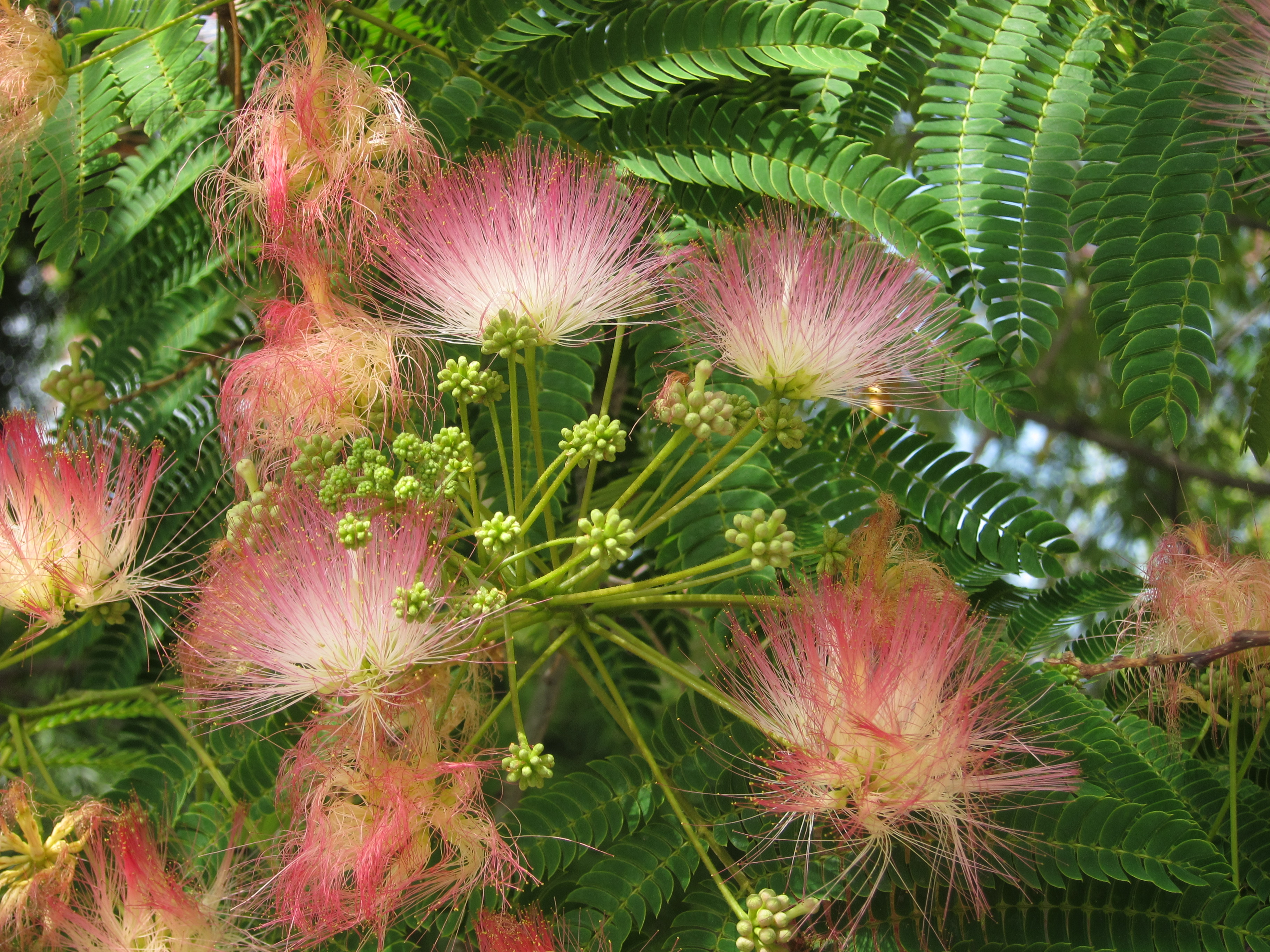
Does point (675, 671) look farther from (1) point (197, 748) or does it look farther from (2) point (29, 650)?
(2) point (29, 650)

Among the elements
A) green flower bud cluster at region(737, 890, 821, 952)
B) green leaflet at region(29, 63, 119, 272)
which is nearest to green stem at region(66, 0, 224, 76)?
green leaflet at region(29, 63, 119, 272)

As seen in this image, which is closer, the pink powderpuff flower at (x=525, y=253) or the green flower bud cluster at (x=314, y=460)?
the green flower bud cluster at (x=314, y=460)

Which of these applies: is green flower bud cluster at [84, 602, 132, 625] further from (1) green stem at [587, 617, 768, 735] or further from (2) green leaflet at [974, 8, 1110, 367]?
(2) green leaflet at [974, 8, 1110, 367]

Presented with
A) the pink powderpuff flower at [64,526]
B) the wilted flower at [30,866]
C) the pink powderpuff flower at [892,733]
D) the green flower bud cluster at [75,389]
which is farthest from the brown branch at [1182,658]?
the green flower bud cluster at [75,389]

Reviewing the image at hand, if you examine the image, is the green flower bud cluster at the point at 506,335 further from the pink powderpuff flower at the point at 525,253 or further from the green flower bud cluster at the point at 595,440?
the green flower bud cluster at the point at 595,440

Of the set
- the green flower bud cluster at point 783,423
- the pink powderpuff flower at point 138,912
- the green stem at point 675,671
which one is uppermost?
the green flower bud cluster at point 783,423

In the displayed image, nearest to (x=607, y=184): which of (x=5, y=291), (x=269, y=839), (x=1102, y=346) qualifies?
(x=1102, y=346)

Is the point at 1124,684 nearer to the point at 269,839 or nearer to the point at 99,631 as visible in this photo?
the point at 269,839
